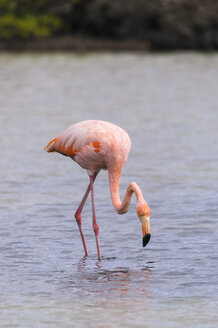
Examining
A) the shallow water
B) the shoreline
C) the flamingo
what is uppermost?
the flamingo

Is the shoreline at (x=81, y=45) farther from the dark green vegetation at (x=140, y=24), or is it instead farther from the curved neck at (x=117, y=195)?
the curved neck at (x=117, y=195)

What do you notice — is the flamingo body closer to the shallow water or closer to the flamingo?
the flamingo

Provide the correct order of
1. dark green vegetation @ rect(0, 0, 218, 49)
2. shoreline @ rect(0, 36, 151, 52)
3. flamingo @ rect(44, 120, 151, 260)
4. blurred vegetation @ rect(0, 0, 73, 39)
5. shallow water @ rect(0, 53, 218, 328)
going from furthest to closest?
blurred vegetation @ rect(0, 0, 73, 39) → dark green vegetation @ rect(0, 0, 218, 49) → shoreline @ rect(0, 36, 151, 52) → flamingo @ rect(44, 120, 151, 260) → shallow water @ rect(0, 53, 218, 328)

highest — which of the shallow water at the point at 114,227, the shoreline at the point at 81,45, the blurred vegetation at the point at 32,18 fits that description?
the shallow water at the point at 114,227

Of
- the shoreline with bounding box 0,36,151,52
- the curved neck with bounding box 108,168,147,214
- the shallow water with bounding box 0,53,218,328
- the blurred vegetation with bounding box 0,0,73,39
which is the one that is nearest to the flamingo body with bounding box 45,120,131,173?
the curved neck with bounding box 108,168,147,214

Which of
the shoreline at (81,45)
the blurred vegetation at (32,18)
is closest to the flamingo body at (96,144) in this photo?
the shoreline at (81,45)

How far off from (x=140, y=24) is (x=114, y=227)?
42.8 metres

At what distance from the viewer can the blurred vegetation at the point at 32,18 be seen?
167 ft

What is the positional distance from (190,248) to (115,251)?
73 centimetres

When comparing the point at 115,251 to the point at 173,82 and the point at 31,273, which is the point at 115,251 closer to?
the point at 31,273

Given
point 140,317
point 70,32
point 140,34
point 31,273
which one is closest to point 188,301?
point 140,317

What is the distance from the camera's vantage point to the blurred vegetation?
5075 centimetres

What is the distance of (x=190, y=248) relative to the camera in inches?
305

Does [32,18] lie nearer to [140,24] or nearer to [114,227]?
[140,24]
